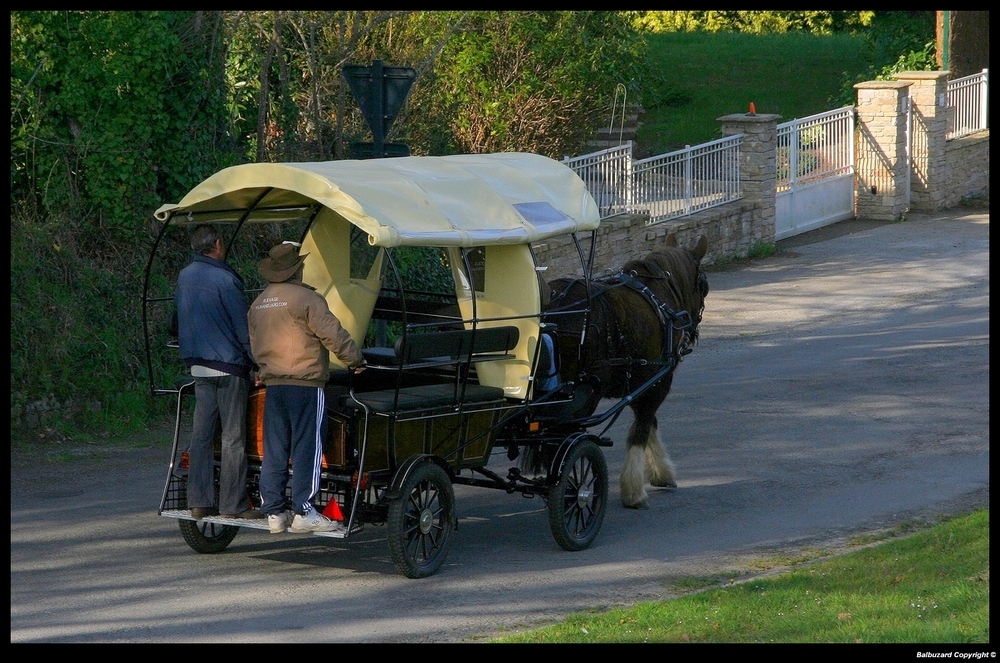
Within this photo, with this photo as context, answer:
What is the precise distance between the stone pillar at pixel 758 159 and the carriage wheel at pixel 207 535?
1391 centimetres

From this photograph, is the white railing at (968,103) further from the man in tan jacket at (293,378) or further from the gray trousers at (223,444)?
the gray trousers at (223,444)

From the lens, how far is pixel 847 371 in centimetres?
1399

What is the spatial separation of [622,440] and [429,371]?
10.8ft

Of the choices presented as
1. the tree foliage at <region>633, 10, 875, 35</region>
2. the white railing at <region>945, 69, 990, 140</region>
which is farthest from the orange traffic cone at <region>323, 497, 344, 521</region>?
the tree foliage at <region>633, 10, 875, 35</region>

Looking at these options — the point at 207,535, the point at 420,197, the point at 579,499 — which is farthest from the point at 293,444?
the point at 579,499

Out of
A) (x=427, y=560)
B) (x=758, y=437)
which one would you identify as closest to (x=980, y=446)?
(x=758, y=437)

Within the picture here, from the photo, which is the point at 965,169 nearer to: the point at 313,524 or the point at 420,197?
the point at 420,197

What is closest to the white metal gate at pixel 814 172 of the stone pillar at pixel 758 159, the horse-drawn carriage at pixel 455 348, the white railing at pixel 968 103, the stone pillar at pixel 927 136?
the stone pillar at pixel 758 159

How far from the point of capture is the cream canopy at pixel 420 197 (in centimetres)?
720

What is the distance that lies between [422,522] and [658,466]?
279cm

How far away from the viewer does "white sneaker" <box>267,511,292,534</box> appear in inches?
288

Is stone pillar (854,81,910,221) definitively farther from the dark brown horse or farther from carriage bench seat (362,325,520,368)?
carriage bench seat (362,325,520,368)

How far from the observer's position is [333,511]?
7.37 m

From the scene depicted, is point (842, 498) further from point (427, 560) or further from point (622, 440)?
point (427, 560)
